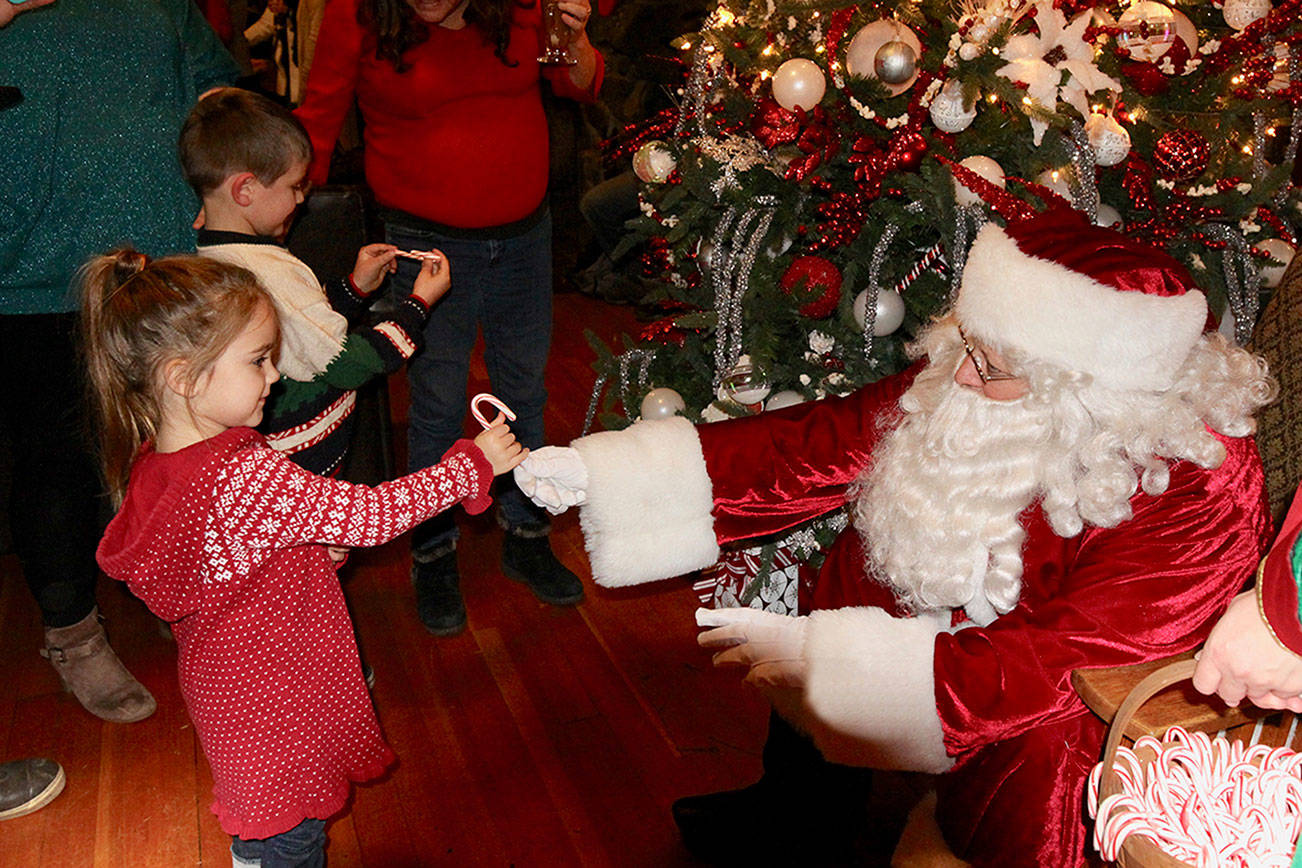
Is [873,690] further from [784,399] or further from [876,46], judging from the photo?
[876,46]

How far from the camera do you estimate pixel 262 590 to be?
146 cm

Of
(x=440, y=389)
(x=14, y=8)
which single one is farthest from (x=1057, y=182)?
(x=14, y=8)

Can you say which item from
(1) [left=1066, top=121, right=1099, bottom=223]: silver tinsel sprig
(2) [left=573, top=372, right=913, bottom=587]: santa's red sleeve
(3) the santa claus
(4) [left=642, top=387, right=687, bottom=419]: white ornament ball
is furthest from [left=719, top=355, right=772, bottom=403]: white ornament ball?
(1) [left=1066, top=121, right=1099, bottom=223]: silver tinsel sprig

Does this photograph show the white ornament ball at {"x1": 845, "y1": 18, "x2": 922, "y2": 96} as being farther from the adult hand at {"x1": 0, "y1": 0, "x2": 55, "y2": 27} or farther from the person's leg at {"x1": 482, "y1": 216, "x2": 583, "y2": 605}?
the adult hand at {"x1": 0, "y1": 0, "x2": 55, "y2": 27}

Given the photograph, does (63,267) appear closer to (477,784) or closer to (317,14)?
(477,784)

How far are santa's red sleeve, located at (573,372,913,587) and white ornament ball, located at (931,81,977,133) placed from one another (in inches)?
20.2

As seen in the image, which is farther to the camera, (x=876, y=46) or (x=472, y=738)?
(x=472, y=738)

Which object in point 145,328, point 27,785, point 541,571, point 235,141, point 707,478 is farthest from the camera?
point 541,571

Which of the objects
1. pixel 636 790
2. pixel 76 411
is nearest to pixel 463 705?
pixel 636 790

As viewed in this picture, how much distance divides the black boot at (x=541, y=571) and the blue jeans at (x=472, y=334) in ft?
0.73

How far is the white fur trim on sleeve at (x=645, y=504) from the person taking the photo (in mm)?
1571

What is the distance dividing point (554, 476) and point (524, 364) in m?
1.00

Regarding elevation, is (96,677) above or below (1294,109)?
below

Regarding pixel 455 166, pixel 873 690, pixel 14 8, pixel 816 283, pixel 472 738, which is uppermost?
pixel 14 8
